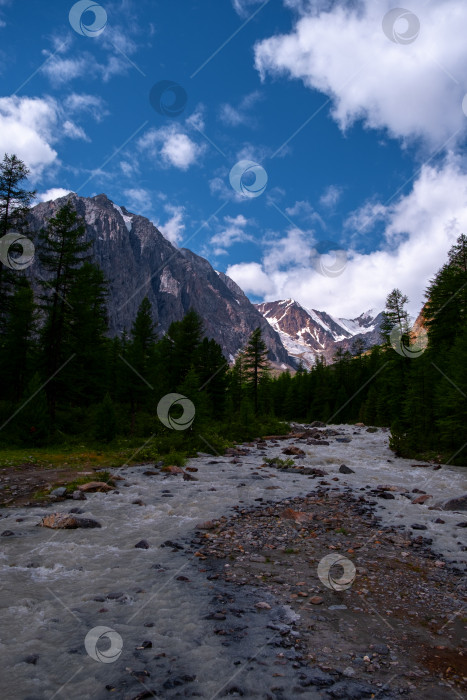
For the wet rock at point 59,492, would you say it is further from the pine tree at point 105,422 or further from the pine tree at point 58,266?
the pine tree at point 58,266

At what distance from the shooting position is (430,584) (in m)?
6.26

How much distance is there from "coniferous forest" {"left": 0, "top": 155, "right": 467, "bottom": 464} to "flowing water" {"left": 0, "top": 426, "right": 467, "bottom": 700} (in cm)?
1036

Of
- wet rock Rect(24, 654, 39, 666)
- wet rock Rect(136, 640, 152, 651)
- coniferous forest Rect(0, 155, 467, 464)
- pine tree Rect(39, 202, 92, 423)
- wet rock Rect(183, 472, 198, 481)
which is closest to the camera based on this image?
wet rock Rect(24, 654, 39, 666)

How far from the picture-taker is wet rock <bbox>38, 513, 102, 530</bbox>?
8.34m

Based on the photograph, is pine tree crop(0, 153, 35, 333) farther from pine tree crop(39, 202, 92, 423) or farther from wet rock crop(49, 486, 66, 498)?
wet rock crop(49, 486, 66, 498)

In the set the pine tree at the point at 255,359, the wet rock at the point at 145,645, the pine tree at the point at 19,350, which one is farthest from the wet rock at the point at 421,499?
the pine tree at the point at 255,359

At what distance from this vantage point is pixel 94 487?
12047 millimetres

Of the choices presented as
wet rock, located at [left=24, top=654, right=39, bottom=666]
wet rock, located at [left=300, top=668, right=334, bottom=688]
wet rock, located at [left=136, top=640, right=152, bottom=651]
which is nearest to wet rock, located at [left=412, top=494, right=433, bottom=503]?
wet rock, located at [left=300, top=668, right=334, bottom=688]

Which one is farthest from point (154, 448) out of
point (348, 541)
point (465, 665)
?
point (465, 665)

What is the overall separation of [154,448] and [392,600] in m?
16.6

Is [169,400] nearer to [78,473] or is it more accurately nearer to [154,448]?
[154,448]

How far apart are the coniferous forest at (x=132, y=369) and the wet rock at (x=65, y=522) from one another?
10120 mm

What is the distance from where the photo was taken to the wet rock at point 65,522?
8.34 metres

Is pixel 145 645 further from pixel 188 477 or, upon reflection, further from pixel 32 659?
pixel 188 477
